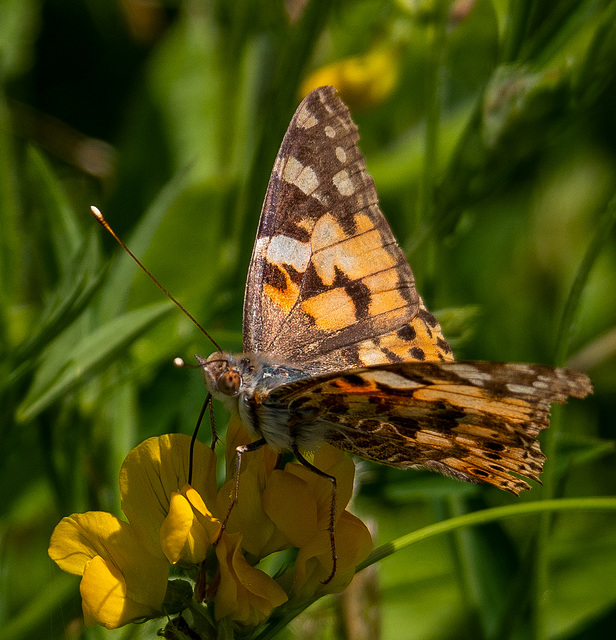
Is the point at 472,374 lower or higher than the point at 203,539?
higher

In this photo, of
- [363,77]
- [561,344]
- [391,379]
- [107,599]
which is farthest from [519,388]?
[363,77]

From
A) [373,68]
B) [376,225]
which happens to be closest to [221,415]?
[376,225]

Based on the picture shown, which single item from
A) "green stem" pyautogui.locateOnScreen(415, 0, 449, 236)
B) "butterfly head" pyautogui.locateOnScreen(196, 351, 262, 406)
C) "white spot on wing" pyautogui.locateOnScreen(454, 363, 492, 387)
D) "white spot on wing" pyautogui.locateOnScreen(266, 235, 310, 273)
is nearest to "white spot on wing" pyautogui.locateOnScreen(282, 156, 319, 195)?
"white spot on wing" pyautogui.locateOnScreen(266, 235, 310, 273)

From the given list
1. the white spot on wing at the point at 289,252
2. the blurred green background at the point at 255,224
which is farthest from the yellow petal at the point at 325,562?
the white spot on wing at the point at 289,252

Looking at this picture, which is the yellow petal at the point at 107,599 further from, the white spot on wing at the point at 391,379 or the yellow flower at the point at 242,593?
the white spot on wing at the point at 391,379

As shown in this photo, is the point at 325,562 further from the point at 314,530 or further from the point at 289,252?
the point at 289,252

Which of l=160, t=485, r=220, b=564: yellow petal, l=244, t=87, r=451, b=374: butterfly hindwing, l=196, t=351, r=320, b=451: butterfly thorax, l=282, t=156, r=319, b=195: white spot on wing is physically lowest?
l=160, t=485, r=220, b=564: yellow petal

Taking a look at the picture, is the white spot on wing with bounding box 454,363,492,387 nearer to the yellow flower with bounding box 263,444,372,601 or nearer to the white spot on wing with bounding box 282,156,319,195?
the yellow flower with bounding box 263,444,372,601
